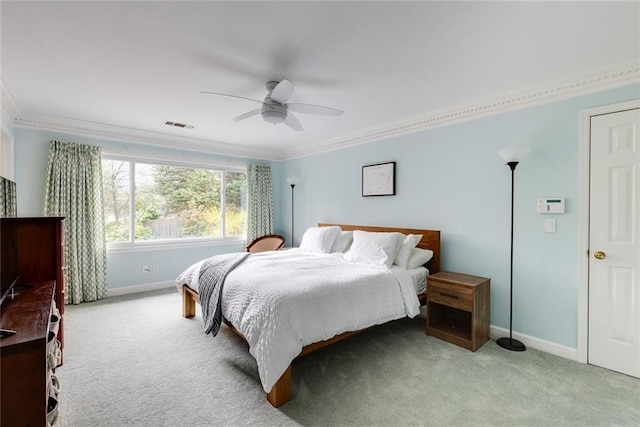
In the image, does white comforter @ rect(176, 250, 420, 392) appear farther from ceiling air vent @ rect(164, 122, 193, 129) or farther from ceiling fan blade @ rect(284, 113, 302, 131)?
ceiling air vent @ rect(164, 122, 193, 129)

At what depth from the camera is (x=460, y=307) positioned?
2.80 meters

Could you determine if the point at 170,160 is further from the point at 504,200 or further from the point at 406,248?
the point at 504,200

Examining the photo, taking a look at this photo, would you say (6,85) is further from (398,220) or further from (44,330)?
(398,220)

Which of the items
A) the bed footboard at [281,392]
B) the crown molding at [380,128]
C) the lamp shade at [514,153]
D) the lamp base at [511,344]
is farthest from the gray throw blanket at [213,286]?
the lamp shade at [514,153]

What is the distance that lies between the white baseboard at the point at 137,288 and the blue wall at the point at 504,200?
3617 millimetres

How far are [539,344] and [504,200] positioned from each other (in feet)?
4.60

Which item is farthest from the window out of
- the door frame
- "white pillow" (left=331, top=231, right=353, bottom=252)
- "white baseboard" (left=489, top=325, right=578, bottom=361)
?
the door frame

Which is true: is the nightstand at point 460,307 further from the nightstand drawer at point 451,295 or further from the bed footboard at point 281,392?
the bed footboard at point 281,392

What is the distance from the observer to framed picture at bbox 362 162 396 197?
399cm

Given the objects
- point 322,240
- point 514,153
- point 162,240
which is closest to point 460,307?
point 514,153

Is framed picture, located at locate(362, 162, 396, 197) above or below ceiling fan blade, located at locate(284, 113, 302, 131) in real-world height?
below

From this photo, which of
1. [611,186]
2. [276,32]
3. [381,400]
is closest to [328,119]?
[276,32]

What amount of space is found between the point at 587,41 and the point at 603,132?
0.82 meters

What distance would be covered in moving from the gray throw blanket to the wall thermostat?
2.99 metres
